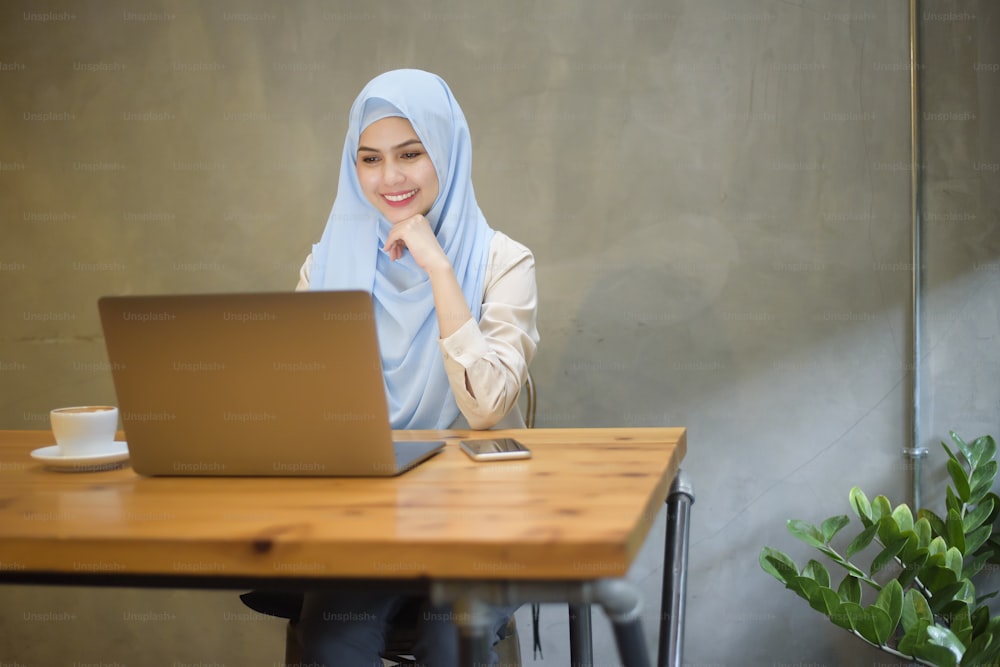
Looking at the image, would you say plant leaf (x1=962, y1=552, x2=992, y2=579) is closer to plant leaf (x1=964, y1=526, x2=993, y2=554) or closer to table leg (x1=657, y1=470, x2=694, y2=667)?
plant leaf (x1=964, y1=526, x2=993, y2=554)

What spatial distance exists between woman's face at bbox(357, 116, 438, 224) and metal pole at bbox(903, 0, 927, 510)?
124 centimetres

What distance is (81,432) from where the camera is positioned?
1273 mm

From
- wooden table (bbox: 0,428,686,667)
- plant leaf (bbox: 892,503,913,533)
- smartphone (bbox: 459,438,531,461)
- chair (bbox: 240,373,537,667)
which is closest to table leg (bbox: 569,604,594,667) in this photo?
chair (bbox: 240,373,537,667)

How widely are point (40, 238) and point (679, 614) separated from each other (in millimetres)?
2361

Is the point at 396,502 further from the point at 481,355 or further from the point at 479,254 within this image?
the point at 479,254

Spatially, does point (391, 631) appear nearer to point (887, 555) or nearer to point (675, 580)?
point (675, 580)

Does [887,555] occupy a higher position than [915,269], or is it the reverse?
[915,269]

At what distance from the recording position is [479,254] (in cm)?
198

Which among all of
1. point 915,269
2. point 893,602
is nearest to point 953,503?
point 893,602

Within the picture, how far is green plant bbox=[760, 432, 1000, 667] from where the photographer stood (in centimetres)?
180

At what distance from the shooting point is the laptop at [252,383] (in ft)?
3.36

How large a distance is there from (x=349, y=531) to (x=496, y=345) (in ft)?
3.18

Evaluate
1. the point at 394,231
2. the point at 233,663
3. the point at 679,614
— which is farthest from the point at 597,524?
the point at 233,663

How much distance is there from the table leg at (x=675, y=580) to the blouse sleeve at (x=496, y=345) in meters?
0.44
